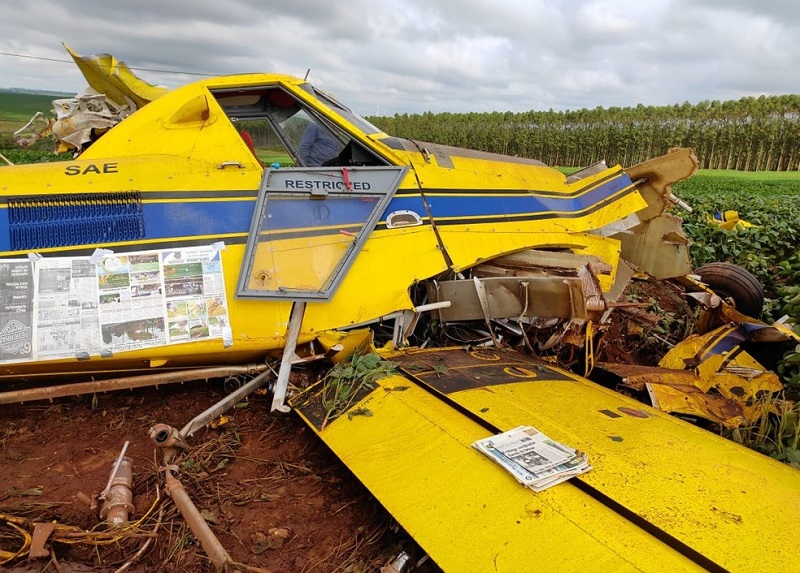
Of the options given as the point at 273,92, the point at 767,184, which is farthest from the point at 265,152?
the point at 767,184

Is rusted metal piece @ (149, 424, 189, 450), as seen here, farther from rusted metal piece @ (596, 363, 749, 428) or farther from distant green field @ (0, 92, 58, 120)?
distant green field @ (0, 92, 58, 120)

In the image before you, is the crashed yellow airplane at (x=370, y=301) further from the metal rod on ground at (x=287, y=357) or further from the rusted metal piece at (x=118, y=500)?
the rusted metal piece at (x=118, y=500)

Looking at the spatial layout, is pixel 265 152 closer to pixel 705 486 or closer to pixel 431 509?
pixel 431 509

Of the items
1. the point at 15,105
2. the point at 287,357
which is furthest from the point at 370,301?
the point at 15,105

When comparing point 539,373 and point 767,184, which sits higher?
point 767,184

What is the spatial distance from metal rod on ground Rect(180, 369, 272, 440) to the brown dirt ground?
114 millimetres

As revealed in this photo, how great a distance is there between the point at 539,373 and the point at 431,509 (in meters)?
1.72

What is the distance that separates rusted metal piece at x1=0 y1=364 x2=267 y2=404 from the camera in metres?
3.04

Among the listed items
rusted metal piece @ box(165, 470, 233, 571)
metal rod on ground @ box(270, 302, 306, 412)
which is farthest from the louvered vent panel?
rusted metal piece @ box(165, 470, 233, 571)

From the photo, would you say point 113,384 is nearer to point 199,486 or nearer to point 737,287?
point 199,486

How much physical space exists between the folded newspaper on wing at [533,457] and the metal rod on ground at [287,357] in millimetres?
1391

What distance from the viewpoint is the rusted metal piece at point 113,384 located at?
304 centimetres

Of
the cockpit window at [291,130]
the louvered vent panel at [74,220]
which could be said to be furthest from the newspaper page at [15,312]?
the cockpit window at [291,130]

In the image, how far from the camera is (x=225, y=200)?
11.1ft
